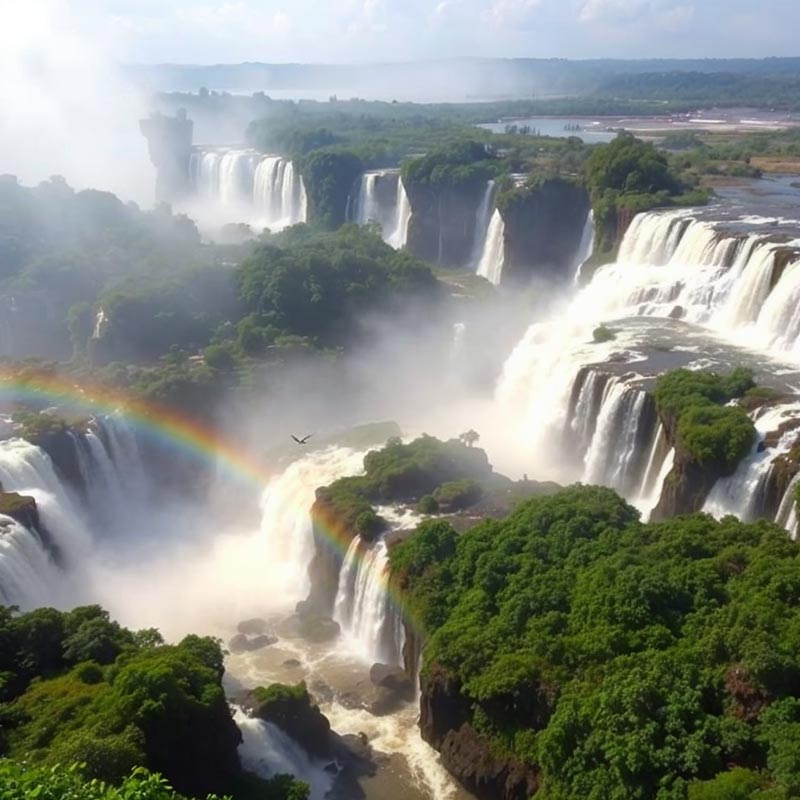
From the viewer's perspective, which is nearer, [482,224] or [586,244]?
[586,244]

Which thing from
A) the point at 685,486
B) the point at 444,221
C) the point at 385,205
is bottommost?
the point at 385,205

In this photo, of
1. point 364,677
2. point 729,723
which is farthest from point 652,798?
point 364,677

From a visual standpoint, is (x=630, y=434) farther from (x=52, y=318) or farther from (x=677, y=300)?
(x=52, y=318)

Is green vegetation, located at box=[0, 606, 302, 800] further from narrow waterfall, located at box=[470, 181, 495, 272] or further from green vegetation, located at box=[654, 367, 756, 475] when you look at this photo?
narrow waterfall, located at box=[470, 181, 495, 272]

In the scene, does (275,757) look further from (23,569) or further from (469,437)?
(469,437)

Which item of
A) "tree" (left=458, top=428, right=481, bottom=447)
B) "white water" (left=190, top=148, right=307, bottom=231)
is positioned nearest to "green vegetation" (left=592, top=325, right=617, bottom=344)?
"tree" (left=458, top=428, right=481, bottom=447)

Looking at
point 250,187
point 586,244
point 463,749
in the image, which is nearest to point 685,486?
point 463,749
